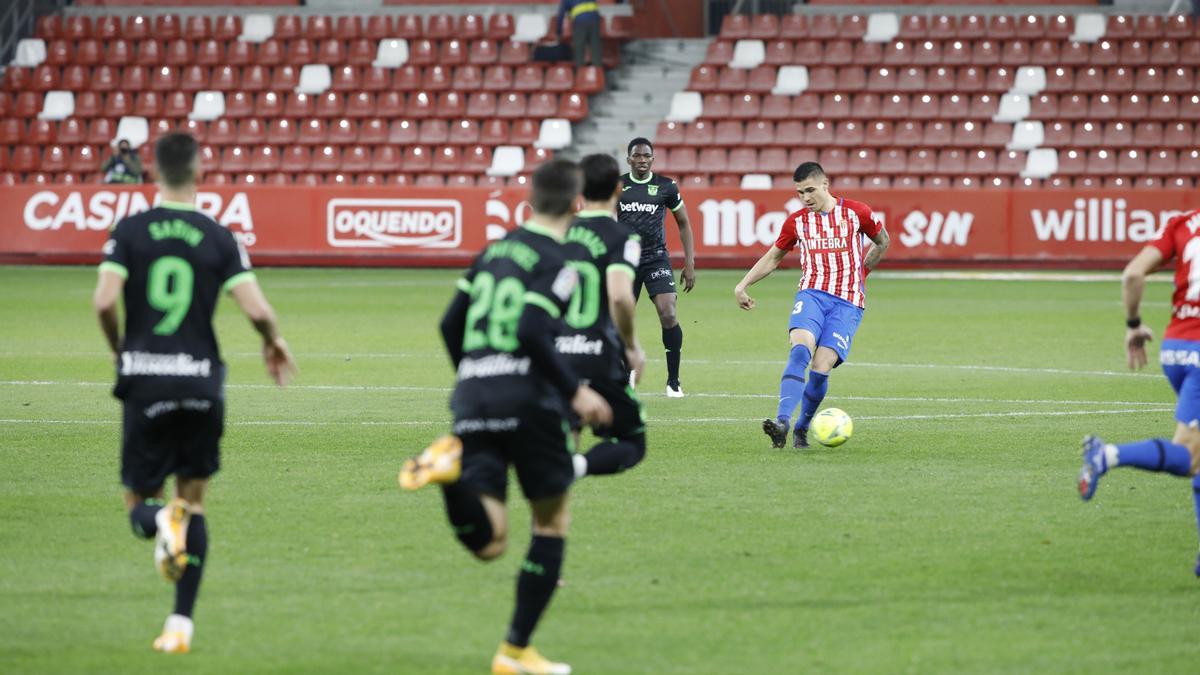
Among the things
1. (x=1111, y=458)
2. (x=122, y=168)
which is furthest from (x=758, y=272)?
(x=122, y=168)

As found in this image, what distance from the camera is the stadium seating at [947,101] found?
30656 millimetres

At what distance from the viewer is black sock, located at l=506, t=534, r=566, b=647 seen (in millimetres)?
5691

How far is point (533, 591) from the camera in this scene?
5.69 metres

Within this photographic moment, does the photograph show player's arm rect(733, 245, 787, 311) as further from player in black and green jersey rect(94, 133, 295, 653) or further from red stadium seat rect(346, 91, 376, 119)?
red stadium seat rect(346, 91, 376, 119)

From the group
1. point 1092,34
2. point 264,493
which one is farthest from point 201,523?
point 1092,34

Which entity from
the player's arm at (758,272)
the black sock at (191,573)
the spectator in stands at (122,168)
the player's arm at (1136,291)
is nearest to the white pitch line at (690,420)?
the player's arm at (758,272)

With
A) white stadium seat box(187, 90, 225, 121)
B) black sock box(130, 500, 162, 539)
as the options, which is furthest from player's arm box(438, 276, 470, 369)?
white stadium seat box(187, 90, 225, 121)

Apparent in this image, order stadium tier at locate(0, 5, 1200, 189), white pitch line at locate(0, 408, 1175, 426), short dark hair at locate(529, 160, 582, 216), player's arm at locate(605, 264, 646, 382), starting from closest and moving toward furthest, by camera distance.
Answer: short dark hair at locate(529, 160, 582, 216) < player's arm at locate(605, 264, 646, 382) < white pitch line at locate(0, 408, 1175, 426) < stadium tier at locate(0, 5, 1200, 189)

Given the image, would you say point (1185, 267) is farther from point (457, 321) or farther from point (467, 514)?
point (467, 514)

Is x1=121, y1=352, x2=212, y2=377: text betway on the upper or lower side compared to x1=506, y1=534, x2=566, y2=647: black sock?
upper

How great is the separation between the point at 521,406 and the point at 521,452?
16 cm

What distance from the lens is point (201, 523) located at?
614 centimetres

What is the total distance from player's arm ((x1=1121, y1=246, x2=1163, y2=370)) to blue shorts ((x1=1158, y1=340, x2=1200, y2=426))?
4.6 inches

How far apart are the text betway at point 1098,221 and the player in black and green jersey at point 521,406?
2376 centimetres
